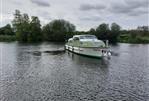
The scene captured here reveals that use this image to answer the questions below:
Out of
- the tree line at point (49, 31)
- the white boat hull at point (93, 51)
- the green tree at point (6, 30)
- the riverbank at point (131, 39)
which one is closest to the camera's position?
the white boat hull at point (93, 51)

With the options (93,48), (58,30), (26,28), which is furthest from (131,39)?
(93,48)

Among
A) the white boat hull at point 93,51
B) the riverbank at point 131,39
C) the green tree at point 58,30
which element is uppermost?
the green tree at point 58,30

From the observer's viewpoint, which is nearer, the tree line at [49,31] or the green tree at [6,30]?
the tree line at [49,31]

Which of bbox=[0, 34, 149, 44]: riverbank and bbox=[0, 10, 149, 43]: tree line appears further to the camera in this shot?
bbox=[0, 10, 149, 43]: tree line

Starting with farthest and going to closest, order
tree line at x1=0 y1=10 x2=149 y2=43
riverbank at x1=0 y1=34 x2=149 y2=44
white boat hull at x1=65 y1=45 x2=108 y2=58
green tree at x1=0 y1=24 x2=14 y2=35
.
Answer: green tree at x1=0 y1=24 x2=14 y2=35 → tree line at x1=0 y1=10 x2=149 y2=43 → riverbank at x1=0 y1=34 x2=149 y2=44 → white boat hull at x1=65 y1=45 x2=108 y2=58

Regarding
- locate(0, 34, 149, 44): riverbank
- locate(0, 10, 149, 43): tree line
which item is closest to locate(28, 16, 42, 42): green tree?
locate(0, 10, 149, 43): tree line

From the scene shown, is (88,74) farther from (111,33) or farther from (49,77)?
(111,33)

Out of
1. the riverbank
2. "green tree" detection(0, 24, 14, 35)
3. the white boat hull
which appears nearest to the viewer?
the white boat hull

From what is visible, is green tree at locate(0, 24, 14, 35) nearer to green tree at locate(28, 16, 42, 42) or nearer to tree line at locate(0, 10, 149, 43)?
tree line at locate(0, 10, 149, 43)

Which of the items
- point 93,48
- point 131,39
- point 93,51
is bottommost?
point 93,51

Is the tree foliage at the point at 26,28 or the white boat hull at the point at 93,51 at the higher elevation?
the tree foliage at the point at 26,28

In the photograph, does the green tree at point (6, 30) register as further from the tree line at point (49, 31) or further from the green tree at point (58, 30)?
the green tree at point (58, 30)

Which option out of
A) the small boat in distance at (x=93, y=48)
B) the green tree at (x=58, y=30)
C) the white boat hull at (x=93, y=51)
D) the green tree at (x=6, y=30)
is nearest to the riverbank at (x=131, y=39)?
the green tree at (x=6, y=30)

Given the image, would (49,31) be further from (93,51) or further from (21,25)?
(93,51)
